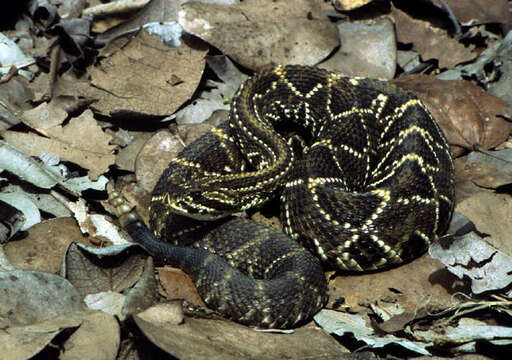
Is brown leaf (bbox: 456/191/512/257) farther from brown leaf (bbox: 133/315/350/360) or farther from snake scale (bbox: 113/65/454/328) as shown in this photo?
brown leaf (bbox: 133/315/350/360)

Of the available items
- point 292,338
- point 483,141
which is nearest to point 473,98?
point 483,141

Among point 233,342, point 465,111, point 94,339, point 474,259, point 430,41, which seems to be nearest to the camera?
point 94,339

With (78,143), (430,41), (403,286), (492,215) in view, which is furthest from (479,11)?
(78,143)

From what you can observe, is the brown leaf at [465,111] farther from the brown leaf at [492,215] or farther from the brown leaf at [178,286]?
the brown leaf at [178,286]

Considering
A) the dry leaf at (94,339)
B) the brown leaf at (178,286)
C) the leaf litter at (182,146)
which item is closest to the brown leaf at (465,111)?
the leaf litter at (182,146)

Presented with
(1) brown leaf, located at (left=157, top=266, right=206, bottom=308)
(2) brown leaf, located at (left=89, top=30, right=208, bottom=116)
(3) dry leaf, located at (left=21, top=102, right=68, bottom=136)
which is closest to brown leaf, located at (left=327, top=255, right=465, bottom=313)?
(1) brown leaf, located at (left=157, top=266, right=206, bottom=308)

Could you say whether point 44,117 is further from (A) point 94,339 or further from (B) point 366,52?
(B) point 366,52

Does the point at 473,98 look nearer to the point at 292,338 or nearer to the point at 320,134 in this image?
the point at 320,134
